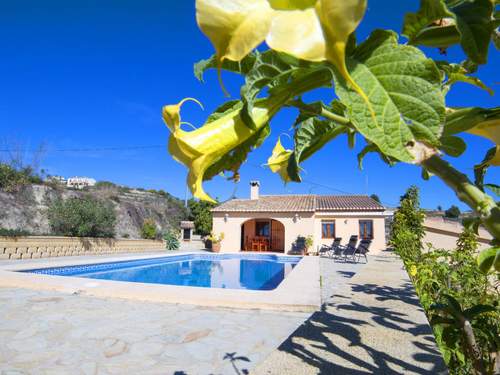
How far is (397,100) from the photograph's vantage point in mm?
326

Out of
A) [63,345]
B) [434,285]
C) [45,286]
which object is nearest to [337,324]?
[434,285]

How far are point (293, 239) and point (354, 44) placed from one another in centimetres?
1870

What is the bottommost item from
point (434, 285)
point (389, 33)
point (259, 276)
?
point (259, 276)

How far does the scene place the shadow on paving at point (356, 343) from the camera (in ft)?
8.45

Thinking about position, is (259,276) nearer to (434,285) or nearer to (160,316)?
(160,316)

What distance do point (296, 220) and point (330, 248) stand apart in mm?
2630

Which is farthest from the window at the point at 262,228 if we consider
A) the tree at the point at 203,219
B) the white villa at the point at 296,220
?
the tree at the point at 203,219

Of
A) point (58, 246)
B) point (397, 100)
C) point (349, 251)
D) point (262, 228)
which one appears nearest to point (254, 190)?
point (262, 228)

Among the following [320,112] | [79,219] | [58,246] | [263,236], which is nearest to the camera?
[320,112]

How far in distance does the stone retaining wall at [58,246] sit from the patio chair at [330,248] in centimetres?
964

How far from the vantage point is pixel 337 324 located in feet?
13.2

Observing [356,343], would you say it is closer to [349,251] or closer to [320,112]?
[320,112]

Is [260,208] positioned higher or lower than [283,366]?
higher

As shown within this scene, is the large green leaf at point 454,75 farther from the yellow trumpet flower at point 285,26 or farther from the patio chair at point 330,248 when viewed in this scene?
the patio chair at point 330,248
